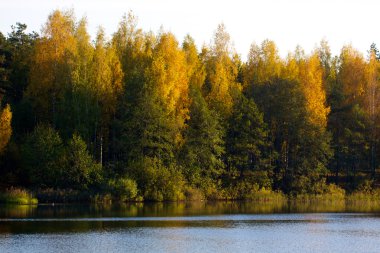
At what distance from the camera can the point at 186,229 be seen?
51.4m

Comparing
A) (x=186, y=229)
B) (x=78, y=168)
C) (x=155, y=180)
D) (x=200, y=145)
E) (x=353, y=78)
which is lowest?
(x=186, y=229)

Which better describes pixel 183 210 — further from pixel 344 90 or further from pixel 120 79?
pixel 344 90

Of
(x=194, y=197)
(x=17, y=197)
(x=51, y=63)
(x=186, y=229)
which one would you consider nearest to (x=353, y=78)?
(x=194, y=197)

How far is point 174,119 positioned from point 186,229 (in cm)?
3123

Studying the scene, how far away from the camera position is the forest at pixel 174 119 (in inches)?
3027

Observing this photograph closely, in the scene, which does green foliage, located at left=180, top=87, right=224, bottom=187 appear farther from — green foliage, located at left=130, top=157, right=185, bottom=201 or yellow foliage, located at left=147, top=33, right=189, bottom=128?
green foliage, located at left=130, top=157, right=185, bottom=201

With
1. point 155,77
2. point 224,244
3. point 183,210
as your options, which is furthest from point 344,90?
point 224,244

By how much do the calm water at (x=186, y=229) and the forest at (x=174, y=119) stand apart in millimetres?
7579

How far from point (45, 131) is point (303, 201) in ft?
99.2

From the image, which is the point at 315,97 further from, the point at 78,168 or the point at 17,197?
the point at 17,197

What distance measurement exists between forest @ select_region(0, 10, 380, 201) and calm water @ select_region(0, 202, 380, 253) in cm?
758

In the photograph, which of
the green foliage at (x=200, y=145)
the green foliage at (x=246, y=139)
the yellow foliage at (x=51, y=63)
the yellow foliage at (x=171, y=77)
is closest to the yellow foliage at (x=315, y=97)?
the green foliage at (x=246, y=139)

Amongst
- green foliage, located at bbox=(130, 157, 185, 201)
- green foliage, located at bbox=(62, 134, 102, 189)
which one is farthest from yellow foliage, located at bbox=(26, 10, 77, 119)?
green foliage, located at bbox=(130, 157, 185, 201)

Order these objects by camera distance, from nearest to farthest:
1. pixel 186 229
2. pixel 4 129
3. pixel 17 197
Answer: pixel 186 229 → pixel 17 197 → pixel 4 129
